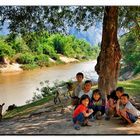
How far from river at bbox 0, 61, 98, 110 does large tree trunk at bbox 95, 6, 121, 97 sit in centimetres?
654

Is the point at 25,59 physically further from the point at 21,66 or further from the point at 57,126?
the point at 57,126

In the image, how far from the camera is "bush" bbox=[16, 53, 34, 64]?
14.4 metres

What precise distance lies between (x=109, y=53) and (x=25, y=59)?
6.03m

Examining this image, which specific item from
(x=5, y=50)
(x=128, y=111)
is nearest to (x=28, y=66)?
(x=5, y=50)

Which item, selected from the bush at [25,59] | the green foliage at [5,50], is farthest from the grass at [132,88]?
the green foliage at [5,50]

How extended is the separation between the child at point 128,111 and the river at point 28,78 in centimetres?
839

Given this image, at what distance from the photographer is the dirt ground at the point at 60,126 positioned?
7.77 m

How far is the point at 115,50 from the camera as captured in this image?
9484 millimetres

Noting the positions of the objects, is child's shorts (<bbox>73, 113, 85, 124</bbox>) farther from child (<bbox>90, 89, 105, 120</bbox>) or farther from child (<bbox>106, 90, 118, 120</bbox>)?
child (<bbox>106, 90, 118, 120</bbox>)

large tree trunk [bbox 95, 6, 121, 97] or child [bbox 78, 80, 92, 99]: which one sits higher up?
large tree trunk [bbox 95, 6, 121, 97]

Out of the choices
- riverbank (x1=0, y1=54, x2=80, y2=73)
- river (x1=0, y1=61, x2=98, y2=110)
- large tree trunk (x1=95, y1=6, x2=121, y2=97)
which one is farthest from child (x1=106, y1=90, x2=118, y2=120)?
river (x1=0, y1=61, x2=98, y2=110)
